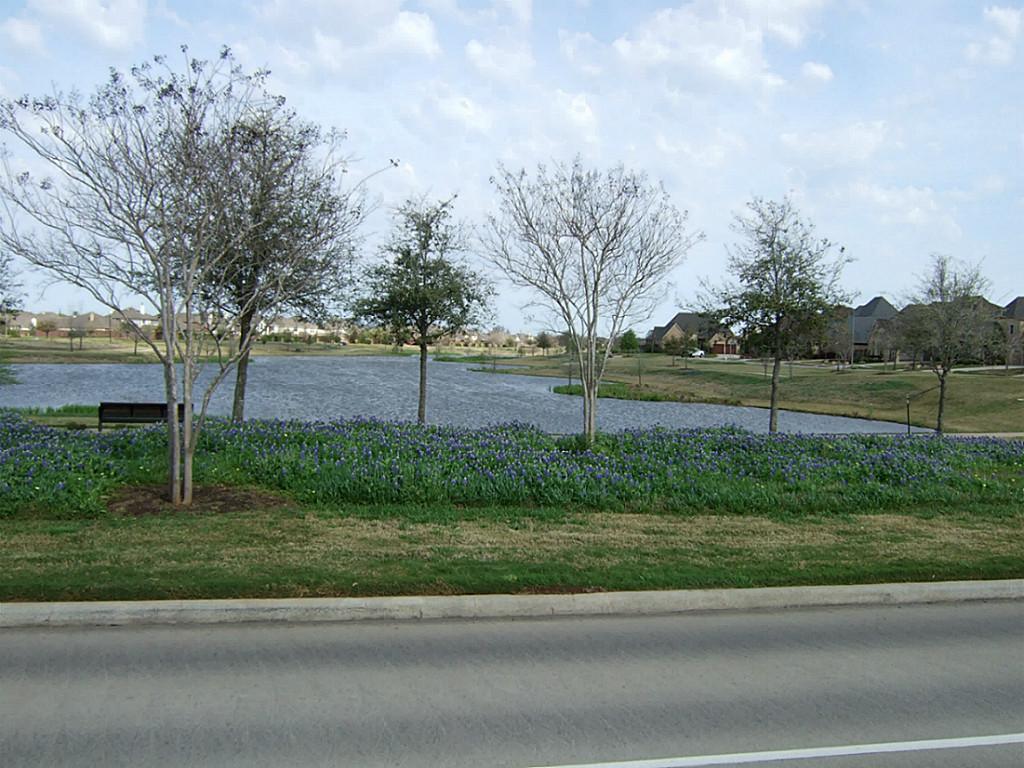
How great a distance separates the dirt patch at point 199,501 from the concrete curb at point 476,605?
3164 mm

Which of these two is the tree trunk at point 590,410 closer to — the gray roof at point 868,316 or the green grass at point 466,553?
the green grass at point 466,553

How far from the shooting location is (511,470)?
1095 cm

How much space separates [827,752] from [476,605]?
2.90 m

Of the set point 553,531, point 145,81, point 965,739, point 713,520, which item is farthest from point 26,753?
point 145,81

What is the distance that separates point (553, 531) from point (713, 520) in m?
2.10

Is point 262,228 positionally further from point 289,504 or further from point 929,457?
point 929,457

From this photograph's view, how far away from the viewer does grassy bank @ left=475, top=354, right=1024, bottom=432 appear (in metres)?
34.2

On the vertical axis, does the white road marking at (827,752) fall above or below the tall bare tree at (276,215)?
below

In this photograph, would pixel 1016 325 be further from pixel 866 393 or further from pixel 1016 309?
pixel 866 393

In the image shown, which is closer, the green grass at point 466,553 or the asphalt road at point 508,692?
the asphalt road at point 508,692

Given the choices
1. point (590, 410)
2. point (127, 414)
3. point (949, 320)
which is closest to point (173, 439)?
point (590, 410)

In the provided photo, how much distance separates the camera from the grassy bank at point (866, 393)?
3419cm

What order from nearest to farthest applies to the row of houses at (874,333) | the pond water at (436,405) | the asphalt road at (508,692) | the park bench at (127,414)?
the asphalt road at (508,692)
the park bench at (127,414)
the pond water at (436,405)
the row of houses at (874,333)

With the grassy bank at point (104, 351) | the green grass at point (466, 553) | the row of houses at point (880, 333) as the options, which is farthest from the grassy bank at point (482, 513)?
the row of houses at point (880, 333)
